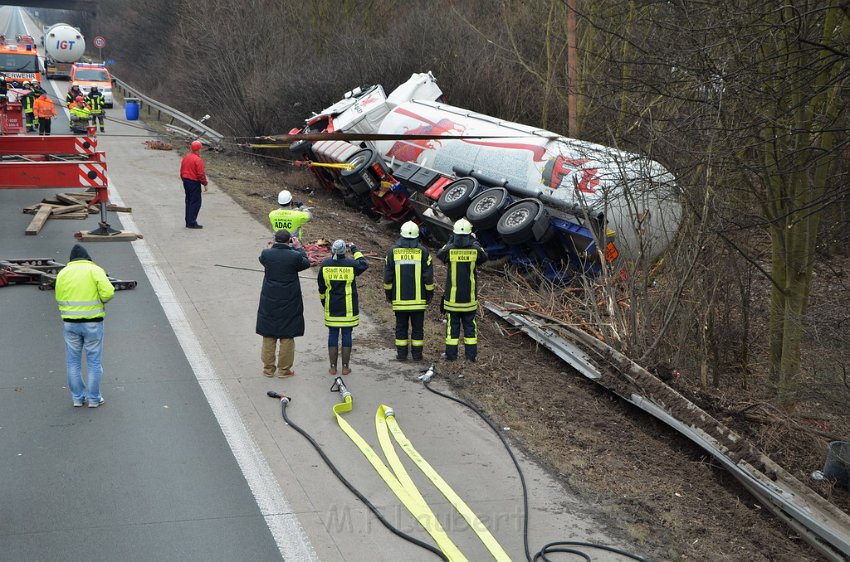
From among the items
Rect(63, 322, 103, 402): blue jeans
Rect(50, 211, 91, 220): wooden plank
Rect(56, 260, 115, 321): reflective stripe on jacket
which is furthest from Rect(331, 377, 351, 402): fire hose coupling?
Rect(50, 211, 91, 220): wooden plank

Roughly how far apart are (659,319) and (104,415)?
21.4 ft

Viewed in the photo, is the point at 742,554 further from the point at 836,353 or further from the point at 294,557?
the point at 836,353

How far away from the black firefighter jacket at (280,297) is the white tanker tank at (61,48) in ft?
151

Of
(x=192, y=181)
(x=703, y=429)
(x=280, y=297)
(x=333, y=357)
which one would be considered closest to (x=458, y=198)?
(x=192, y=181)

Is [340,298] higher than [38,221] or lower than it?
lower

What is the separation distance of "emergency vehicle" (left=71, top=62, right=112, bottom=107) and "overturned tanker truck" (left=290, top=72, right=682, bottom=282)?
19492mm

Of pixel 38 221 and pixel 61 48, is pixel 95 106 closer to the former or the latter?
pixel 38 221

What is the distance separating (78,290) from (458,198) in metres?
8.88

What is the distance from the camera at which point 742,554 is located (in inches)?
263

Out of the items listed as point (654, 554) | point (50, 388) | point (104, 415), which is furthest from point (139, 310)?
point (654, 554)

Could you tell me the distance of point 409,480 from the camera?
7.37 m

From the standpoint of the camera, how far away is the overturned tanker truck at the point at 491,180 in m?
13.2

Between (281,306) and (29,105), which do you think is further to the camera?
(29,105)

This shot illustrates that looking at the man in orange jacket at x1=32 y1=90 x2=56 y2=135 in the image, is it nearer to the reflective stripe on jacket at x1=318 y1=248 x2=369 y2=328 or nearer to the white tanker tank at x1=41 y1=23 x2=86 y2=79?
the reflective stripe on jacket at x1=318 y1=248 x2=369 y2=328
